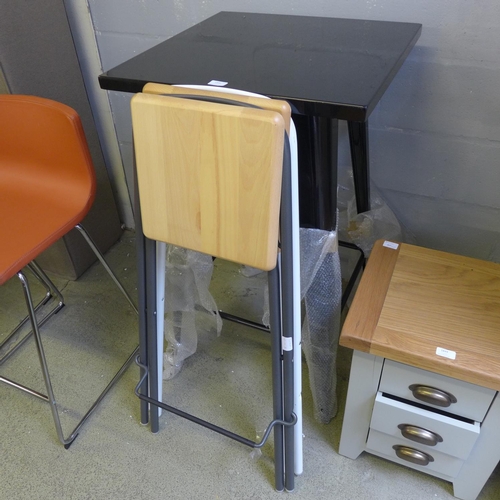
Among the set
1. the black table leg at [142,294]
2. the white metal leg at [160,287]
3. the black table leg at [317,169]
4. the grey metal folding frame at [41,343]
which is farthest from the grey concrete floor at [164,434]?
the black table leg at [317,169]

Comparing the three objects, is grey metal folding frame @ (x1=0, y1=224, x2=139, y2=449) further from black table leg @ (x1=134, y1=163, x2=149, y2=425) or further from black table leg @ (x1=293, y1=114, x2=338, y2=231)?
black table leg @ (x1=293, y1=114, x2=338, y2=231)

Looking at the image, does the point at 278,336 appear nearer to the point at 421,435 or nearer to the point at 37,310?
the point at 421,435

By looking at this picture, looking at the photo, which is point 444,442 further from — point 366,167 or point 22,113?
point 22,113

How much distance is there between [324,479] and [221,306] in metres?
0.68

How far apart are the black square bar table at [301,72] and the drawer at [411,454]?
23 cm

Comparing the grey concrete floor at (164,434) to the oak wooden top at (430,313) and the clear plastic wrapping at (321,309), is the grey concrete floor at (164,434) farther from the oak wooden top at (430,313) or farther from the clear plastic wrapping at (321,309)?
the oak wooden top at (430,313)

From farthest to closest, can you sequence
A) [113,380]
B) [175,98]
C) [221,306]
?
1. [221,306]
2. [113,380]
3. [175,98]

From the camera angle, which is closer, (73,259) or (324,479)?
(324,479)

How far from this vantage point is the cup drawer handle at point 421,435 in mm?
1021

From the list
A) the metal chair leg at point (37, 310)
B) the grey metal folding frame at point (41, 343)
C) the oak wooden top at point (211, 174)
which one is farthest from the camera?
the metal chair leg at point (37, 310)

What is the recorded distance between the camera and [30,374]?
58.6 inches

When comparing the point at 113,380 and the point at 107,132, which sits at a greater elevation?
the point at 107,132

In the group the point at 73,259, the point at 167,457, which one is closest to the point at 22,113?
the point at 73,259

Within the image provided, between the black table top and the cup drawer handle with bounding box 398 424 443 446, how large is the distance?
0.69 m
